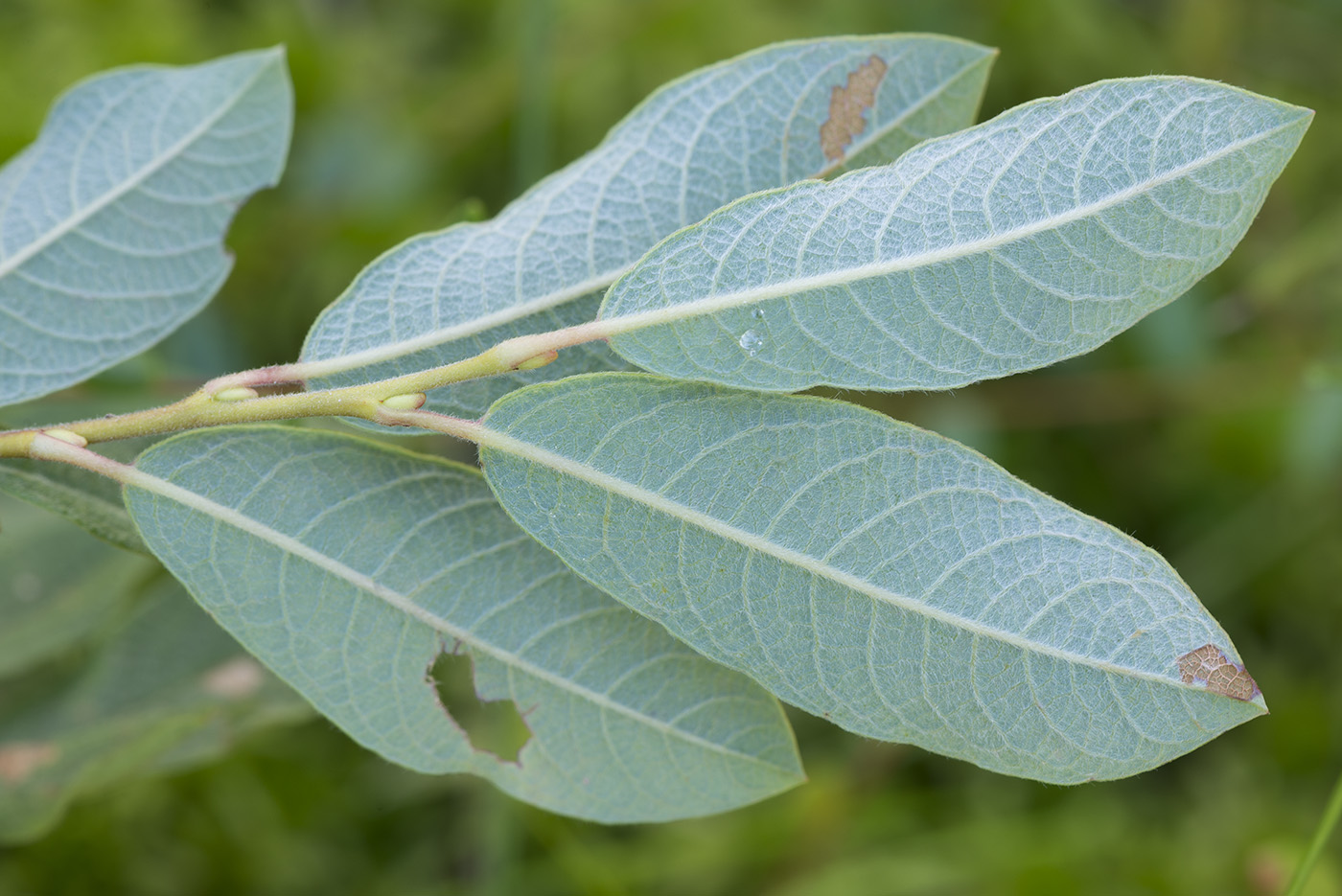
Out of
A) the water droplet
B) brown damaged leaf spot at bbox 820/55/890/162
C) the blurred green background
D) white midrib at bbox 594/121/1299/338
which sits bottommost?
the blurred green background

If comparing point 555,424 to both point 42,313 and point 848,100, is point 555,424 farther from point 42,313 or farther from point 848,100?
point 42,313

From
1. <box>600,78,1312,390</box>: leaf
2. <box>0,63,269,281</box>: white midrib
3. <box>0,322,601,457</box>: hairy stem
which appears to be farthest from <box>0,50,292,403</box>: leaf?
<box>600,78,1312,390</box>: leaf

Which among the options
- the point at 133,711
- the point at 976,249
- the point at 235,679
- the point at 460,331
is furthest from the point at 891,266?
the point at 133,711

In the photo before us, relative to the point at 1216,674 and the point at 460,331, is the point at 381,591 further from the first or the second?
the point at 1216,674

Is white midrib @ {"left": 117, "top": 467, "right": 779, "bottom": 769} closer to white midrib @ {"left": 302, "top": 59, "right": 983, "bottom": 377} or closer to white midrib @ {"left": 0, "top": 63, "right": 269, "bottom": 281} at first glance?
white midrib @ {"left": 302, "top": 59, "right": 983, "bottom": 377}

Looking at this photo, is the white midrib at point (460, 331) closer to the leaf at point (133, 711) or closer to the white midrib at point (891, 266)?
the white midrib at point (891, 266)

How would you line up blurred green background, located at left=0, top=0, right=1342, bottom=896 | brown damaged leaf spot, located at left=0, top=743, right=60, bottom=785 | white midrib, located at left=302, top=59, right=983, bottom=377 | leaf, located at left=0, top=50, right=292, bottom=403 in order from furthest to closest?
1. blurred green background, located at left=0, top=0, right=1342, bottom=896
2. brown damaged leaf spot, located at left=0, top=743, right=60, bottom=785
3. leaf, located at left=0, top=50, right=292, bottom=403
4. white midrib, located at left=302, top=59, right=983, bottom=377
